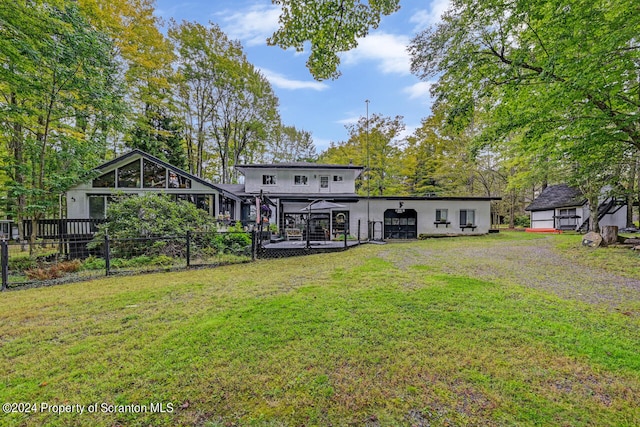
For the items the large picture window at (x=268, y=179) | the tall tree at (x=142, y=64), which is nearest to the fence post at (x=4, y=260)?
the tall tree at (x=142, y=64)

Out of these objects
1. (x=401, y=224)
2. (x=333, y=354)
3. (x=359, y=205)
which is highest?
(x=359, y=205)

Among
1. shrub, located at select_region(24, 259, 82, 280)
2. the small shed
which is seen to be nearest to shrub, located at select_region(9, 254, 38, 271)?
shrub, located at select_region(24, 259, 82, 280)

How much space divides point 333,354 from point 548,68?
722 centimetres

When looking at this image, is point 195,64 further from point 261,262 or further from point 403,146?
point 261,262

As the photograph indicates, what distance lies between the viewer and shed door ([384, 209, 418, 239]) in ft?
60.4

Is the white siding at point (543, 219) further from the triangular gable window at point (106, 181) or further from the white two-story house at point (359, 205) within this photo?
the triangular gable window at point (106, 181)

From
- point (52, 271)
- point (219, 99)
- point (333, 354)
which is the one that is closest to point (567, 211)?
point (333, 354)

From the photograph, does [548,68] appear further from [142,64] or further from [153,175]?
[142,64]

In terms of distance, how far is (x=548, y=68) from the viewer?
5586 mm

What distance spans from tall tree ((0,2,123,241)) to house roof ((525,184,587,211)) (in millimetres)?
29661

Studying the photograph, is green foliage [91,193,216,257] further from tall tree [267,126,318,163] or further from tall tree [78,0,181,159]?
tall tree [267,126,318,163]

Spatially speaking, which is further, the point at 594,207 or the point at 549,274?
the point at 594,207

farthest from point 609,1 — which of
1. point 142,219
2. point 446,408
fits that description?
point 142,219

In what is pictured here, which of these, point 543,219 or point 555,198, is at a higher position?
point 555,198
